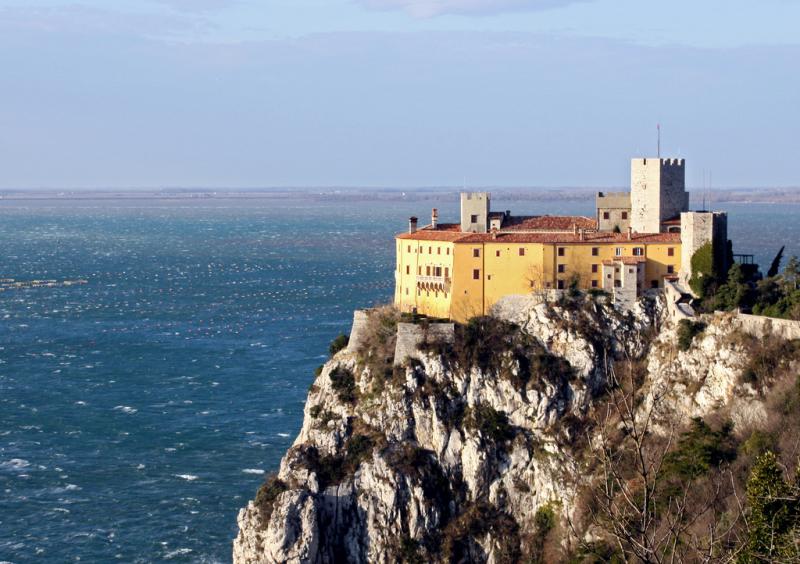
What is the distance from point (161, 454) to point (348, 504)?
781 inches


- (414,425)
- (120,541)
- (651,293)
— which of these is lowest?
(120,541)

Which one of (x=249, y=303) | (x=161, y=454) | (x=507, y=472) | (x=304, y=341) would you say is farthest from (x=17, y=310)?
Result: (x=507, y=472)

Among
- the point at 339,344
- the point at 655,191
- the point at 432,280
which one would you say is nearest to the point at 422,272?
the point at 432,280

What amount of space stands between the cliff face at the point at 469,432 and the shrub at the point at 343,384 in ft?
0.27

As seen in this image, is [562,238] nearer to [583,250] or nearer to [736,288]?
[583,250]

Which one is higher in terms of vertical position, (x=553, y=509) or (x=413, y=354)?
(x=413, y=354)

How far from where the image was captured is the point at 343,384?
247ft

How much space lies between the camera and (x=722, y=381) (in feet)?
228

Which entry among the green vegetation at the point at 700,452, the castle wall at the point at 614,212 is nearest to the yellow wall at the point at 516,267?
the castle wall at the point at 614,212

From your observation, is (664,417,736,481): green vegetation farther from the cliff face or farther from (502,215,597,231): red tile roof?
(502,215,597,231): red tile roof

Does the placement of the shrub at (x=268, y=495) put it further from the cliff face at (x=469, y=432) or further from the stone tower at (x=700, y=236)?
the stone tower at (x=700, y=236)

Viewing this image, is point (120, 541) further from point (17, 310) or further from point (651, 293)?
point (17, 310)

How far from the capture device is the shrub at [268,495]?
67.7 metres

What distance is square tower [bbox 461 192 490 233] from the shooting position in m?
80.1
